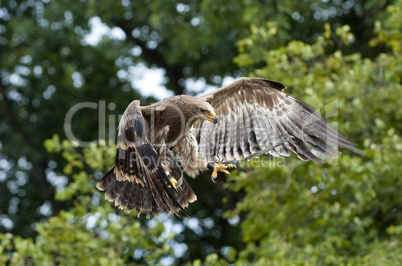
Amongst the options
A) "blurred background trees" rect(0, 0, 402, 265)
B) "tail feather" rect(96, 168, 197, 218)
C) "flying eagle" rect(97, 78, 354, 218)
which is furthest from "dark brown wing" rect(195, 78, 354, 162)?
"blurred background trees" rect(0, 0, 402, 265)

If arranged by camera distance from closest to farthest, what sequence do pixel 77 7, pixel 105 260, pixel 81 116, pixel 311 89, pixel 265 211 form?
pixel 105 260 < pixel 311 89 < pixel 265 211 < pixel 77 7 < pixel 81 116

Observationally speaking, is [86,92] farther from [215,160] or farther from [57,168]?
[215,160]

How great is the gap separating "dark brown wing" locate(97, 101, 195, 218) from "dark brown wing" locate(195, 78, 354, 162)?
86 centimetres

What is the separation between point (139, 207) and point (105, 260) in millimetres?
2449

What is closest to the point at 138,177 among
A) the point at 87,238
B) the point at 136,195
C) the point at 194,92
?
the point at 136,195

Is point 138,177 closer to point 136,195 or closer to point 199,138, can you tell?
point 136,195

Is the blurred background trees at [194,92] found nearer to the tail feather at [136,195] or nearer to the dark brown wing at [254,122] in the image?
the dark brown wing at [254,122]

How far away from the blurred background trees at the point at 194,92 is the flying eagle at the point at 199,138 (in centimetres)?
176

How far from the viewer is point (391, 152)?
7871mm

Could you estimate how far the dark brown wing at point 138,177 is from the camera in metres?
4.91

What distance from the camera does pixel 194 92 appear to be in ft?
46.5

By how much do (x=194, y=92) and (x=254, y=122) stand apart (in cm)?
791

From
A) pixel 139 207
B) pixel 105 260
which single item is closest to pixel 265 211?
pixel 105 260

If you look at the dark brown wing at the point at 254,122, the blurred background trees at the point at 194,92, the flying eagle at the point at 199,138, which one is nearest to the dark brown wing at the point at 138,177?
the flying eagle at the point at 199,138
